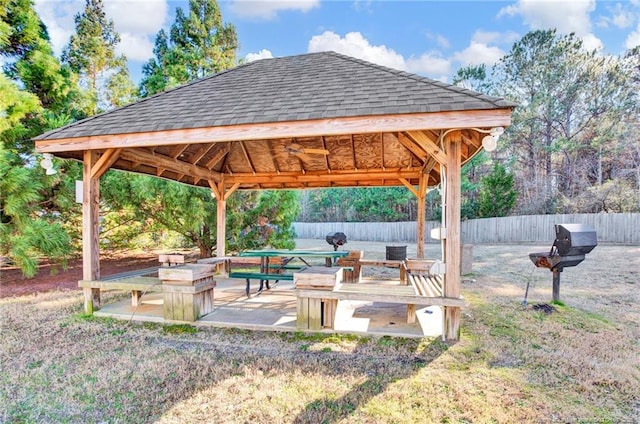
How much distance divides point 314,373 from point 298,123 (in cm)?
262

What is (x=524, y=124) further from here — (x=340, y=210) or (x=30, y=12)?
(x=30, y=12)

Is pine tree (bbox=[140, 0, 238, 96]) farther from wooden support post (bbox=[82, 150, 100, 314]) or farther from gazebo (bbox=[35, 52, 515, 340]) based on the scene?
wooden support post (bbox=[82, 150, 100, 314])

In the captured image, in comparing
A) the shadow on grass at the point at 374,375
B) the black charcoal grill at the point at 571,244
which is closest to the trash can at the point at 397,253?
the black charcoal grill at the point at 571,244

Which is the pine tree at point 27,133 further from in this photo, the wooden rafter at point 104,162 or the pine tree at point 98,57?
the pine tree at point 98,57

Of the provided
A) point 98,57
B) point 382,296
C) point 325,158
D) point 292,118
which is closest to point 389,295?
point 382,296

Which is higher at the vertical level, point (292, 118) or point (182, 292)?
point (292, 118)

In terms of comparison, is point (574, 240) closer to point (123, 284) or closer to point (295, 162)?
point (295, 162)

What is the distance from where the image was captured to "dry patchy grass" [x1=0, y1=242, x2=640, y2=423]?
7.80ft

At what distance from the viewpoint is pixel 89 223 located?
4570mm

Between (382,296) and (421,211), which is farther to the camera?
(421,211)

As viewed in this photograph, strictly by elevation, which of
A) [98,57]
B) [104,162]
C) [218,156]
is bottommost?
[104,162]

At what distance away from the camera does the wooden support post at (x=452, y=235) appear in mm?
3684

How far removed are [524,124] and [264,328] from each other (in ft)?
71.0

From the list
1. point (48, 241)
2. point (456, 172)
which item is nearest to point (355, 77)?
point (456, 172)
